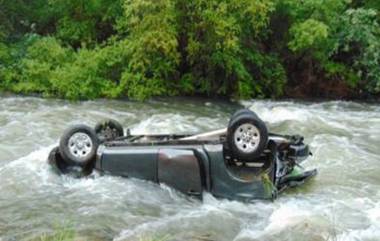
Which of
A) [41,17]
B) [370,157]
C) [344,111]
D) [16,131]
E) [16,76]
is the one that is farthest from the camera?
[41,17]

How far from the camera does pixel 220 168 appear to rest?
327 inches

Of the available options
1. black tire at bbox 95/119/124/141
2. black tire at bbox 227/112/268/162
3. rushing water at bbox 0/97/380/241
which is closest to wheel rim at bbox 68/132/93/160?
rushing water at bbox 0/97/380/241

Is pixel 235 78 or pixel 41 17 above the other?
pixel 41 17

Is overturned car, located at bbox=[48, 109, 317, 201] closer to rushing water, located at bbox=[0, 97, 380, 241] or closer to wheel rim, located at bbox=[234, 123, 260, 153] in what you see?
wheel rim, located at bbox=[234, 123, 260, 153]

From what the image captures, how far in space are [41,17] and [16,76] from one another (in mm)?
3555

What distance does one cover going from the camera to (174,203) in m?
8.31

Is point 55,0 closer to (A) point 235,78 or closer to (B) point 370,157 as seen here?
(A) point 235,78

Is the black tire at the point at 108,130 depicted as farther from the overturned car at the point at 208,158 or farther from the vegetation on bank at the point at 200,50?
the vegetation on bank at the point at 200,50

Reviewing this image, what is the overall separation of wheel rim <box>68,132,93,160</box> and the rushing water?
363 millimetres

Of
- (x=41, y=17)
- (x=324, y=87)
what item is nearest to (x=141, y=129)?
(x=324, y=87)

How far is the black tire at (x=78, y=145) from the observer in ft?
29.6

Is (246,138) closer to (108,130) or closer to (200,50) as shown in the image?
(108,130)

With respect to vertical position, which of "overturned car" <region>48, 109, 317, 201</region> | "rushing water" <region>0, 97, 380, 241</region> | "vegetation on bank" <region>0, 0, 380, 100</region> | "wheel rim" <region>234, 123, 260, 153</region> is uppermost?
"vegetation on bank" <region>0, 0, 380, 100</region>

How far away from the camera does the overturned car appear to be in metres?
8.33
